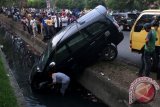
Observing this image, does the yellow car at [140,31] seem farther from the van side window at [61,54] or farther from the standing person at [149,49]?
the van side window at [61,54]

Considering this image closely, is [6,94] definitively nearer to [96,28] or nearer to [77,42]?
[77,42]

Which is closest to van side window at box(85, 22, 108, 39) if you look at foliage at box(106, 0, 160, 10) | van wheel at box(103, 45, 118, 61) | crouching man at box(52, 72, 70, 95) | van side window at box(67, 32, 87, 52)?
van side window at box(67, 32, 87, 52)

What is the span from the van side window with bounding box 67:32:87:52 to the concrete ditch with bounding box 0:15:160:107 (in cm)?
93

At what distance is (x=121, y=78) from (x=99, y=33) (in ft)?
10.1

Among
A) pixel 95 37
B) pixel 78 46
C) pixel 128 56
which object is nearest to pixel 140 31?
pixel 95 37

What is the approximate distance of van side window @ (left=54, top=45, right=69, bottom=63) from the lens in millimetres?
15977

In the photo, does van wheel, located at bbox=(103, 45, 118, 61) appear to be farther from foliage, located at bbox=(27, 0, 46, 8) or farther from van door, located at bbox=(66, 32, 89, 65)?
foliage, located at bbox=(27, 0, 46, 8)

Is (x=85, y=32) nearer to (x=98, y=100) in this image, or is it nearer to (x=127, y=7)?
(x=98, y=100)

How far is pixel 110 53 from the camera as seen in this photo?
17.1 meters

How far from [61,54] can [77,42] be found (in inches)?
29.8

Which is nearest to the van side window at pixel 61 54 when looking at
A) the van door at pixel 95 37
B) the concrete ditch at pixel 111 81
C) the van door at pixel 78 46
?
the van door at pixel 78 46

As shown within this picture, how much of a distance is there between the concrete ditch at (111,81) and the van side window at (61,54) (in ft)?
3.29

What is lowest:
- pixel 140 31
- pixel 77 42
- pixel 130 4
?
pixel 130 4

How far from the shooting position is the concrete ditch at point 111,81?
1230 cm
